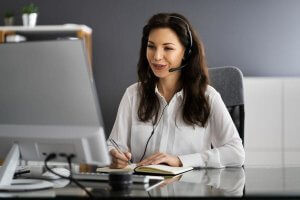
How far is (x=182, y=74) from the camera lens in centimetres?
252

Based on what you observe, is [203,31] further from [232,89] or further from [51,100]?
[51,100]

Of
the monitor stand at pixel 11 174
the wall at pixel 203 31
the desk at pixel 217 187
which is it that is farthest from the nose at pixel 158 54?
the wall at pixel 203 31

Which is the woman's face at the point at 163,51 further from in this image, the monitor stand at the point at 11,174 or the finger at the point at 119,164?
the monitor stand at the point at 11,174

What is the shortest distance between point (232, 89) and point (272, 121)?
5.27 ft

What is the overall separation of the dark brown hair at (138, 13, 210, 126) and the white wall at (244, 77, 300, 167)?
1.67m

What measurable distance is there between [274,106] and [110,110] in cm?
132

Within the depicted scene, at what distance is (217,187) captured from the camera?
4.94 feet

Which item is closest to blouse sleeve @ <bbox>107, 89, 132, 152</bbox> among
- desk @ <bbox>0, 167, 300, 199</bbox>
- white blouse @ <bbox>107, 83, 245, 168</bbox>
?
white blouse @ <bbox>107, 83, 245, 168</bbox>

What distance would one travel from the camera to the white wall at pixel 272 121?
408 cm

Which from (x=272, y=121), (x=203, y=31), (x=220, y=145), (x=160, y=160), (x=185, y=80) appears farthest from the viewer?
(x=203, y=31)

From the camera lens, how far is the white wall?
4.08 metres

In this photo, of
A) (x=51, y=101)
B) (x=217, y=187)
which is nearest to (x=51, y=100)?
(x=51, y=101)

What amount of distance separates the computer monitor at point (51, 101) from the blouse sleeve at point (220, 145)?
2.40 ft

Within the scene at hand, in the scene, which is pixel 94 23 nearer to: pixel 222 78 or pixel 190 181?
pixel 222 78
